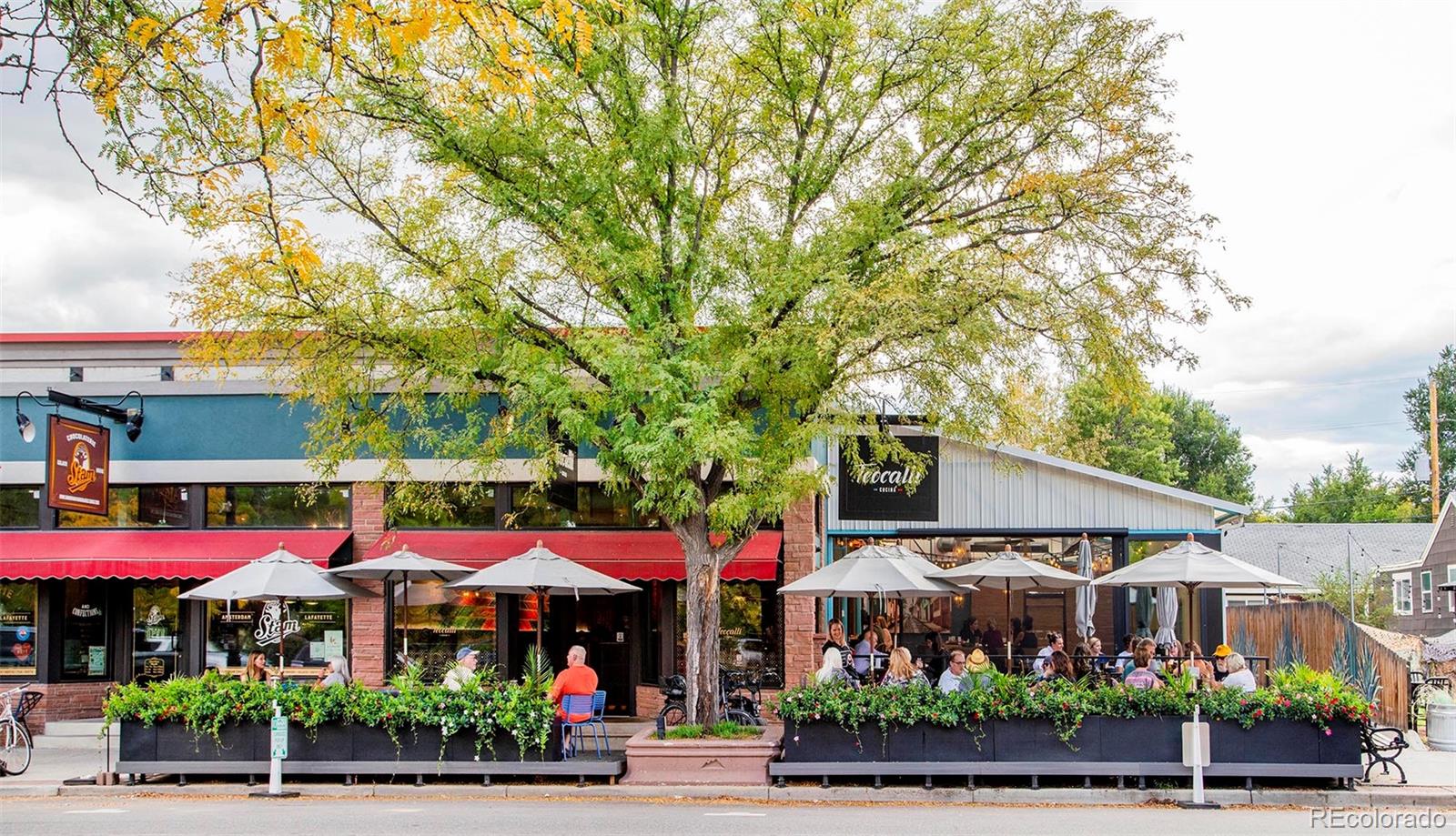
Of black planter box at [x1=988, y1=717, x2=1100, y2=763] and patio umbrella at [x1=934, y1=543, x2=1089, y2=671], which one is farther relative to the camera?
patio umbrella at [x1=934, y1=543, x2=1089, y2=671]

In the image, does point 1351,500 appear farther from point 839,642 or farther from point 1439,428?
point 839,642

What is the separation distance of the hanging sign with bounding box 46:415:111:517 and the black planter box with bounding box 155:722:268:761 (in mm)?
5169

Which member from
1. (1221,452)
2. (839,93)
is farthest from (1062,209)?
(1221,452)

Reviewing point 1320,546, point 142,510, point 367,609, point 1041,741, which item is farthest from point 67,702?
point 1320,546

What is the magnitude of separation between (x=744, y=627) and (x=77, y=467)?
1059cm

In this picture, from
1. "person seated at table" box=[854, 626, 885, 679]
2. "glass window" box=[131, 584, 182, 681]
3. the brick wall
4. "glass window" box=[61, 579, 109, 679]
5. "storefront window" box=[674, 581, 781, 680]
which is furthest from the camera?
"glass window" box=[131, 584, 182, 681]

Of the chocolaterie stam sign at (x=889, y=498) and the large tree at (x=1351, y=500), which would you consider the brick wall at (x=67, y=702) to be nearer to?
the chocolaterie stam sign at (x=889, y=498)

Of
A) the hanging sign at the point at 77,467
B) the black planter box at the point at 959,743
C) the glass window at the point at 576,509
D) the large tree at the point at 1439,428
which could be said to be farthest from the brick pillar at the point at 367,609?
the large tree at the point at 1439,428

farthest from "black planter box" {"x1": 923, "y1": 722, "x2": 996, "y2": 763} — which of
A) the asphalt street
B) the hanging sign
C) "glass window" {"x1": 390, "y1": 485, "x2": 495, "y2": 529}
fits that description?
the hanging sign

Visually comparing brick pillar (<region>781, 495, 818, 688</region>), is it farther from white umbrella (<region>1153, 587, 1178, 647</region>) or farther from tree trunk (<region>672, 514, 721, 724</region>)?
white umbrella (<region>1153, 587, 1178, 647</region>)

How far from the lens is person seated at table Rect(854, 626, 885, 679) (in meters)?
18.7

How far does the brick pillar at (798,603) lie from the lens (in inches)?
774

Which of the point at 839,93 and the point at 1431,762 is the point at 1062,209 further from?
the point at 1431,762

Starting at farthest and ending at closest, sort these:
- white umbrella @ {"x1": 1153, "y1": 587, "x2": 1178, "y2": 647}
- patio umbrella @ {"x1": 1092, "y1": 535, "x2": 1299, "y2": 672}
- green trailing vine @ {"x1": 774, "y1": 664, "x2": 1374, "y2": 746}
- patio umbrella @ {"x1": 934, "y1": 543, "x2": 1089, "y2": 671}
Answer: white umbrella @ {"x1": 1153, "y1": 587, "x2": 1178, "y2": 647} < patio umbrella @ {"x1": 934, "y1": 543, "x2": 1089, "y2": 671} < patio umbrella @ {"x1": 1092, "y1": 535, "x2": 1299, "y2": 672} < green trailing vine @ {"x1": 774, "y1": 664, "x2": 1374, "y2": 746}
